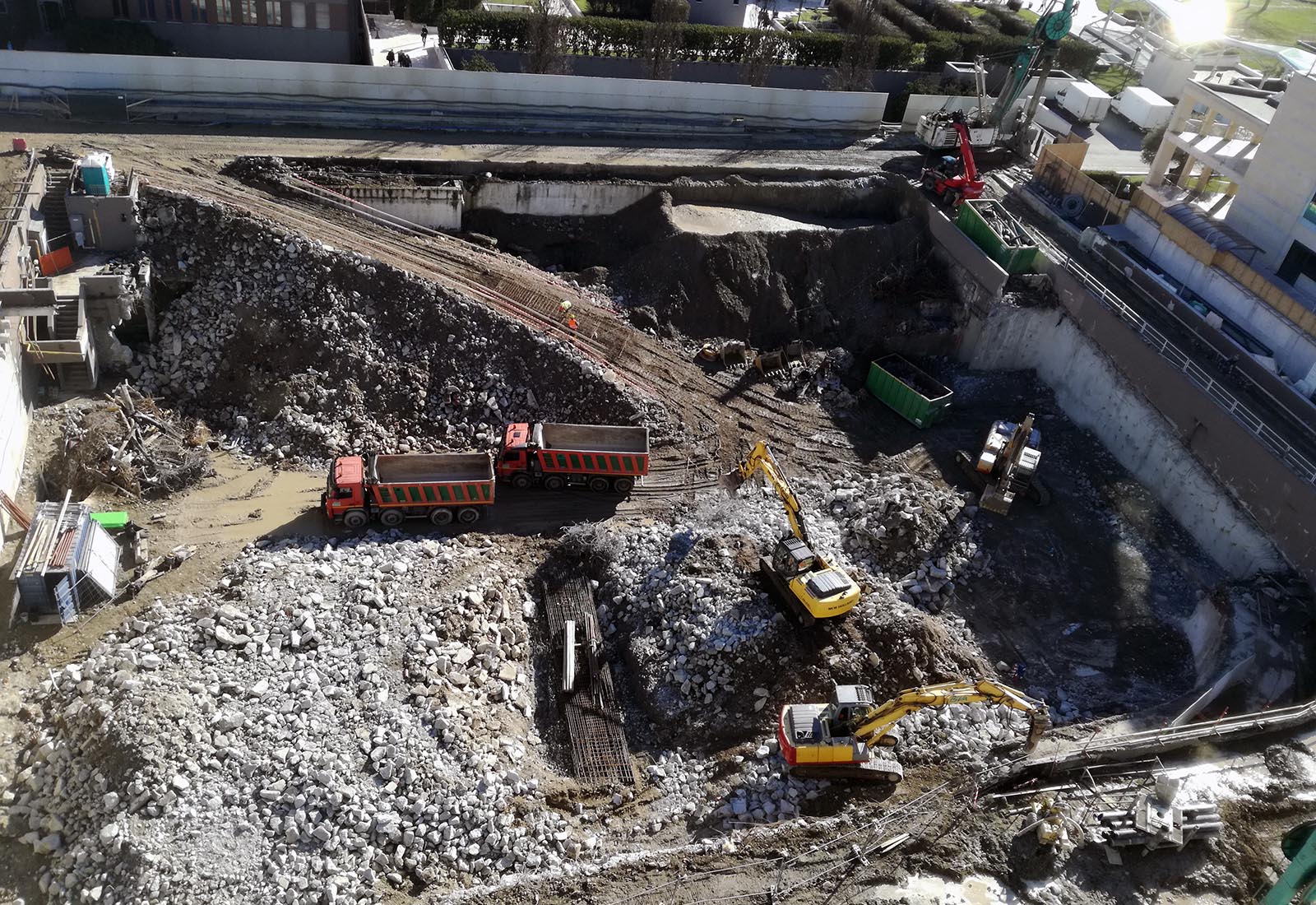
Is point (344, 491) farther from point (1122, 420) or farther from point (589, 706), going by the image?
point (1122, 420)

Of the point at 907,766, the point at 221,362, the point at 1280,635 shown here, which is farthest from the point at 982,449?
the point at 221,362

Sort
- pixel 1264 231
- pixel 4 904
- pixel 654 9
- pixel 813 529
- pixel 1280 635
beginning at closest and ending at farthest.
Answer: pixel 4 904
pixel 1280 635
pixel 813 529
pixel 1264 231
pixel 654 9

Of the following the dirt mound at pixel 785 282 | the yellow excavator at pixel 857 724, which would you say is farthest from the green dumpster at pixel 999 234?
the yellow excavator at pixel 857 724

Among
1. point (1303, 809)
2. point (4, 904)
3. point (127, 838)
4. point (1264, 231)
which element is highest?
point (1264, 231)

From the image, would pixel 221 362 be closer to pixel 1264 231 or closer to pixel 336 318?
pixel 336 318

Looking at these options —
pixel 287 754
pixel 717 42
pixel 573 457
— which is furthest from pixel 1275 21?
pixel 287 754

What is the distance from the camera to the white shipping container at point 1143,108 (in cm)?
4281

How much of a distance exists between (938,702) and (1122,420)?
15516 mm

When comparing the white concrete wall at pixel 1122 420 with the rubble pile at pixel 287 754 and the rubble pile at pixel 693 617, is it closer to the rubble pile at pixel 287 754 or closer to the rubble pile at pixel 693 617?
the rubble pile at pixel 693 617

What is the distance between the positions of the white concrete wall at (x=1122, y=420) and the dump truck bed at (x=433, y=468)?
18.0 meters

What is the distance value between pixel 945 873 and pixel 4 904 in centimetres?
1638

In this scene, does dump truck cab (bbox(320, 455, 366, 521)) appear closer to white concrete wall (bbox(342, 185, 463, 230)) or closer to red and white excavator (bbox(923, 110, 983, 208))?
white concrete wall (bbox(342, 185, 463, 230))

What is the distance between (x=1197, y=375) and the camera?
28.0 m

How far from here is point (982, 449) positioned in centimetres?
2795
